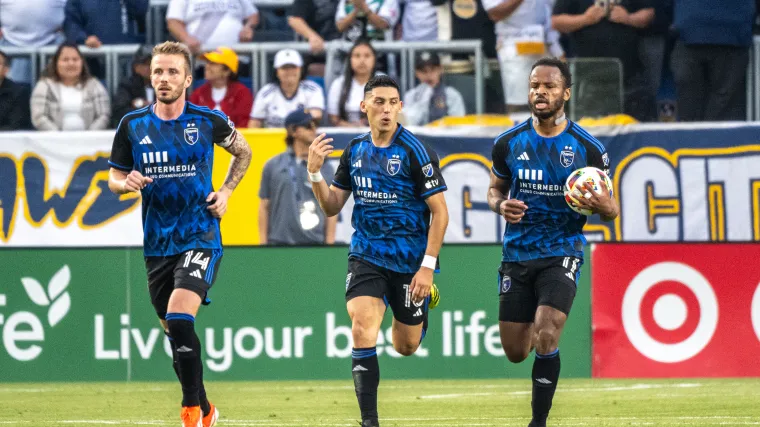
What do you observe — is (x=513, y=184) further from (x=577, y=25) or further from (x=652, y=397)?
(x=577, y=25)

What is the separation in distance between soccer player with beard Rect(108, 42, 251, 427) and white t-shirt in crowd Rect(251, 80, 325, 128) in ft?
20.0

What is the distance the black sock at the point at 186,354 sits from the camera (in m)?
8.27

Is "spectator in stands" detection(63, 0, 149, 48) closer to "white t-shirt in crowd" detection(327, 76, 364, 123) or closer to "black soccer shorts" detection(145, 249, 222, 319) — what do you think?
"white t-shirt in crowd" detection(327, 76, 364, 123)

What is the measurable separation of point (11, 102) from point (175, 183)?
7.27 metres

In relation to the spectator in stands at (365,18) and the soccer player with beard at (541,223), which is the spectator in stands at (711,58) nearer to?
the spectator in stands at (365,18)

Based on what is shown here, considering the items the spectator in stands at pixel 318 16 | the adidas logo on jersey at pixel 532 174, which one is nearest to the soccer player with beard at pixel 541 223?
the adidas logo on jersey at pixel 532 174

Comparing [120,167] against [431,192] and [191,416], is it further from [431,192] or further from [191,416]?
[431,192]

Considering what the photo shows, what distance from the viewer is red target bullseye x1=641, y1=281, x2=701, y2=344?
12805 mm

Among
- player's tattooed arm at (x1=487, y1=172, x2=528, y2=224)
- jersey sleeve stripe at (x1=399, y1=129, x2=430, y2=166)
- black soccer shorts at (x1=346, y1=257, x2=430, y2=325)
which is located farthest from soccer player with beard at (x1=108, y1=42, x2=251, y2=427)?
player's tattooed arm at (x1=487, y1=172, x2=528, y2=224)

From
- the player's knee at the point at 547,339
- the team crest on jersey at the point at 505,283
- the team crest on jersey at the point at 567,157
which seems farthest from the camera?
the team crest on jersey at the point at 505,283

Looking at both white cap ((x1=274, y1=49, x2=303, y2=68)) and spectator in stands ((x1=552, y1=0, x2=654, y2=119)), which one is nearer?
white cap ((x1=274, y1=49, x2=303, y2=68))

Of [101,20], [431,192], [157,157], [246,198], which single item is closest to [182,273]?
[157,157]

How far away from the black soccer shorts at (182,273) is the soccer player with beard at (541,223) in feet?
6.18

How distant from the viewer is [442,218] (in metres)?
8.26
